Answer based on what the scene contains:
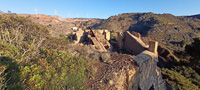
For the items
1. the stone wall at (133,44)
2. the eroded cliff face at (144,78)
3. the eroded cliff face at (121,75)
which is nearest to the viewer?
the eroded cliff face at (121,75)

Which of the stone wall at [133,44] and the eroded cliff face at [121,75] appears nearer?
the eroded cliff face at [121,75]

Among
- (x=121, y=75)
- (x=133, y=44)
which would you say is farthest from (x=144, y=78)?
(x=133, y=44)

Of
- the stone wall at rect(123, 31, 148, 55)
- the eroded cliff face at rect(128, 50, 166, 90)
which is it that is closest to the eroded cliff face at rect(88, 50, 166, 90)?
the eroded cliff face at rect(128, 50, 166, 90)

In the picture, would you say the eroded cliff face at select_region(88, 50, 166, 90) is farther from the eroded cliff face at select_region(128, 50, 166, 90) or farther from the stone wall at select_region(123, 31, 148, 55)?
the stone wall at select_region(123, 31, 148, 55)

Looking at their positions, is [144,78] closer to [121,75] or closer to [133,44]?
[121,75]

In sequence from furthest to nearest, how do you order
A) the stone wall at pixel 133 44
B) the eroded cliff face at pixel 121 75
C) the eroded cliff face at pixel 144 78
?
the stone wall at pixel 133 44 → the eroded cliff face at pixel 144 78 → the eroded cliff face at pixel 121 75

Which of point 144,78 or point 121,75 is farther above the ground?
point 121,75

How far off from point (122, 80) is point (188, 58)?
15479 mm

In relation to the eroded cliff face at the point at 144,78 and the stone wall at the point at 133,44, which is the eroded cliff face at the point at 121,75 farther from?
the stone wall at the point at 133,44

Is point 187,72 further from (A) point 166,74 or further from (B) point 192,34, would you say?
(B) point 192,34

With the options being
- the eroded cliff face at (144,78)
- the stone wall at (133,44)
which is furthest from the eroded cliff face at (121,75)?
the stone wall at (133,44)

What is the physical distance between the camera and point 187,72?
976 centimetres

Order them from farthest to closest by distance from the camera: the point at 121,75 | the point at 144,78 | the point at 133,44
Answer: the point at 133,44
the point at 144,78
the point at 121,75

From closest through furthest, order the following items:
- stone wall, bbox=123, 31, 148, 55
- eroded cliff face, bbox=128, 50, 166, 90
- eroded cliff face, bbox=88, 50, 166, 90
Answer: eroded cliff face, bbox=88, 50, 166, 90, eroded cliff face, bbox=128, 50, 166, 90, stone wall, bbox=123, 31, 148, 55
